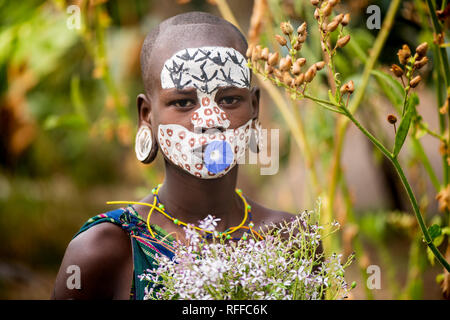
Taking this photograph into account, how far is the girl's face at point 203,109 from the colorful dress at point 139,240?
16cm

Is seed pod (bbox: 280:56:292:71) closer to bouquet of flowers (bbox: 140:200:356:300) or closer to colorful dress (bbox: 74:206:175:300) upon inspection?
bouquet of flowers (bbox: 140:200:356:300)

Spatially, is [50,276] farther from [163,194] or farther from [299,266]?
[299,266]

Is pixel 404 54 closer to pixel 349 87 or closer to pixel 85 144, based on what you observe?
pixel 349 87

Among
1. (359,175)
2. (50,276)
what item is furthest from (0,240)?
(359,175)

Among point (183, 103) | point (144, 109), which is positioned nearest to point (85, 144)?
point (144, 109)

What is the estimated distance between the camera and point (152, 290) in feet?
3.44

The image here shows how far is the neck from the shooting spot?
124 cm

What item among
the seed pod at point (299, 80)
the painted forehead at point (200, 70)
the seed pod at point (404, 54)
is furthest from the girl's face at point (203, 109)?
the seed pod at point (404, 54)

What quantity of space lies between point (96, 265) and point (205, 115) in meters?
0.40

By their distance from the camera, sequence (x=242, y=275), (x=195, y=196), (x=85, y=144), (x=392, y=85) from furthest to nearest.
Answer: (x=85, y=144) → (x=392, y=85) → (x=195, y=196) → (x=242, y=275)

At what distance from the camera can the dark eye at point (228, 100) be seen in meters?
1.20

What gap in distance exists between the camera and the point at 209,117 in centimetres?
116

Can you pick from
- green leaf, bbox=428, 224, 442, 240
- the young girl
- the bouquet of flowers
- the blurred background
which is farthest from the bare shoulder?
the blurred background
